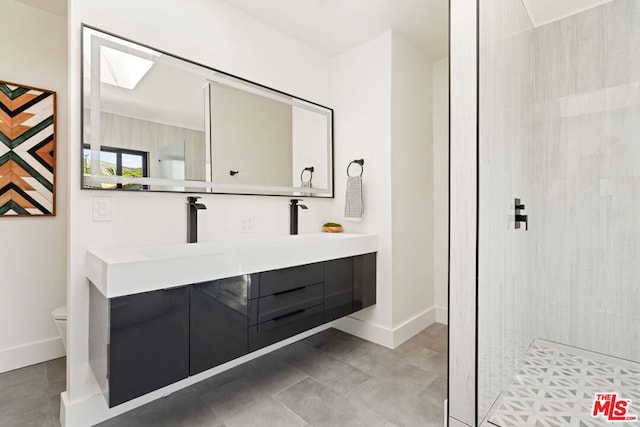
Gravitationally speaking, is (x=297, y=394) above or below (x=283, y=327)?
below

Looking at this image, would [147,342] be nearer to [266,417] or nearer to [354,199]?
[266,417]

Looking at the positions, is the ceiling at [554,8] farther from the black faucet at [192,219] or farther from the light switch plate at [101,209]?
the light switch plate at [101,209]

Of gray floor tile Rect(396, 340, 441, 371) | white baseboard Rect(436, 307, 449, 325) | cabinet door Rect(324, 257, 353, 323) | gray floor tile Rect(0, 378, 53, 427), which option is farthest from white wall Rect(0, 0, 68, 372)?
white baseboard Rect(436, 307, 449, 325)

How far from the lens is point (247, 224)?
2275 millimetres

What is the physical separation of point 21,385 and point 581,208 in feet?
12.9

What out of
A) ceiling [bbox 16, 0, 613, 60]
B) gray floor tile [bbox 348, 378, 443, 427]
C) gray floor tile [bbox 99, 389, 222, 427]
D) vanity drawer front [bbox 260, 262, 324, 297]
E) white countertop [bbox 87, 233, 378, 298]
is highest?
ceiling [bbox 16, 0, 613, 60]

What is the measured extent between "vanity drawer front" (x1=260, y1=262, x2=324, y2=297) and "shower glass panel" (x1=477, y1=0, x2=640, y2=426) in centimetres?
99

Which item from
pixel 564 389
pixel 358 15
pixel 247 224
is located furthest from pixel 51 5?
pixel 564 389

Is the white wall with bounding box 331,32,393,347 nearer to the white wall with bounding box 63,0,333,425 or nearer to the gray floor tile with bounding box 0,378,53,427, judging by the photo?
the white wall with bounding box 63,0,333,425

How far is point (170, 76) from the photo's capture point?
1906 mm

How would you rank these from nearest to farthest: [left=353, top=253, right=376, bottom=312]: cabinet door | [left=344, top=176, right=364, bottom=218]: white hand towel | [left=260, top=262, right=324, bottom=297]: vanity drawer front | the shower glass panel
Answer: the shower glass panel < [left=260, top=262, right=324, bottom=297]: vanity drawer front < [left=353, top=253, right=376, bottom=312]: cabinet door < [left=344, top=176, right=364, bottom=218]: white hand towel

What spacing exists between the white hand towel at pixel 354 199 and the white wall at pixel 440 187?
0.91 meters

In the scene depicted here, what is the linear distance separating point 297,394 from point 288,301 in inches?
21.5

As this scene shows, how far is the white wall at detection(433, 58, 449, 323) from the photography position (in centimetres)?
299
